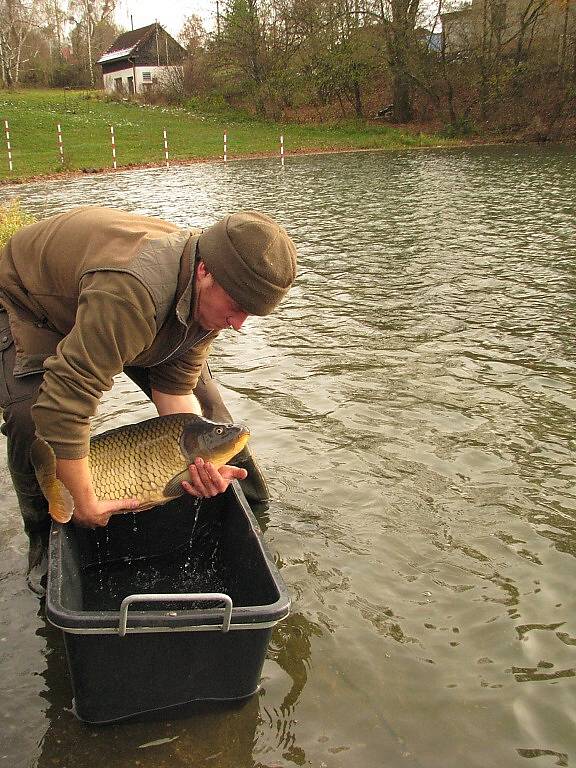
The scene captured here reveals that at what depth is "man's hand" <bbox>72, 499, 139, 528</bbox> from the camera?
2.86 metres

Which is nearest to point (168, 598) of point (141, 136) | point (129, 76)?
point (141, 136)

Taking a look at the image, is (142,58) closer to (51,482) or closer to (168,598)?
(51,482)

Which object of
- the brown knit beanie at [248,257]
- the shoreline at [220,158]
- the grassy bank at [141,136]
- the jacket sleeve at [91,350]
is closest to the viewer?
the jacket sleeve at [91,350]

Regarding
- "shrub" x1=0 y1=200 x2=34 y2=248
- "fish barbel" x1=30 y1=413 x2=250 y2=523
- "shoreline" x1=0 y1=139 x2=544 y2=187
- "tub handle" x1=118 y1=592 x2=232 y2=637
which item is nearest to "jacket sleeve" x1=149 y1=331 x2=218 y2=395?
"fish barbel" x1=30 y1=413 x2=250 y2=523

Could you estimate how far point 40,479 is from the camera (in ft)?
9.00

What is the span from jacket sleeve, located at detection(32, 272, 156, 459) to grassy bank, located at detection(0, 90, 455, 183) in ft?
69.1

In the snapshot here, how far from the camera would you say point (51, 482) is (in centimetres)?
273

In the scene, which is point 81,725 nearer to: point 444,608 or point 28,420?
point 28,420

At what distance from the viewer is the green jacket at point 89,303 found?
2480 millimetres

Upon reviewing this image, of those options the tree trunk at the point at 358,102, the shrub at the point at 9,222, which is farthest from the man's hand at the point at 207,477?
the tree trunk at the point at 358,102

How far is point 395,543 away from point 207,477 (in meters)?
1.26

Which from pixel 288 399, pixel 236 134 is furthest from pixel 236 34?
pixel 288 399

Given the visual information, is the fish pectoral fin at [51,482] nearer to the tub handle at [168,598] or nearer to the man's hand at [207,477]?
the man's hand at [207,477]

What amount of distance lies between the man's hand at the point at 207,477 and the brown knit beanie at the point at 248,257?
0.69m
